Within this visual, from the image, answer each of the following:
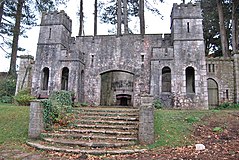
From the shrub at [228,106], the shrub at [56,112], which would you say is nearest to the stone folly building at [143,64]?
the shrub at [228,106]

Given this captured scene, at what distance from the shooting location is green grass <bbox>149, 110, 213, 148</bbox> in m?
6.28

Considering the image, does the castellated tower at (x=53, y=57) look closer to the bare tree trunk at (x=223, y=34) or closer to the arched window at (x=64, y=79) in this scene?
the arched window at (x=64, y=79)

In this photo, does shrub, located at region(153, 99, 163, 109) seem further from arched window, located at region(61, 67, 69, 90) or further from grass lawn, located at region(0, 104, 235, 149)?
arched window, located at region(61, 67, 69, 90)

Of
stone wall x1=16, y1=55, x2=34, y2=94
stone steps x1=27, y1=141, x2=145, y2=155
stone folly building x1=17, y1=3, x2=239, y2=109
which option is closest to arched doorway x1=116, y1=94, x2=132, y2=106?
stone folly building x1=17, y1=3, x2=239, y2=109

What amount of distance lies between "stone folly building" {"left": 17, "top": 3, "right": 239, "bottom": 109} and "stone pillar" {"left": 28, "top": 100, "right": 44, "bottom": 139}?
560 centimetres

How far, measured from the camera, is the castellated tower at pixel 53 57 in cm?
1308

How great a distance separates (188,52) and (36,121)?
30.0 ft

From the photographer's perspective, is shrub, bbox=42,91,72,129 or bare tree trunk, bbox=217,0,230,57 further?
bare tree trunk, bbox=217,0,230,57

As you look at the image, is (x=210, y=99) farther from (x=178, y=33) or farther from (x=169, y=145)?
(x=169, y=145)

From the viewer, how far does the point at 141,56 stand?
533 inches

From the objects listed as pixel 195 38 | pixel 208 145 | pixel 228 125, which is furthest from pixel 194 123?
pixel 195 38

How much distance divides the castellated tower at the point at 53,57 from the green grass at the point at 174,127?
6.37m

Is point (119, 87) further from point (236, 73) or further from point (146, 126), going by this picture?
point (146, 126)

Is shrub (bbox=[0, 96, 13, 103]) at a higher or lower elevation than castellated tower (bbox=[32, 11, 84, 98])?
lower
